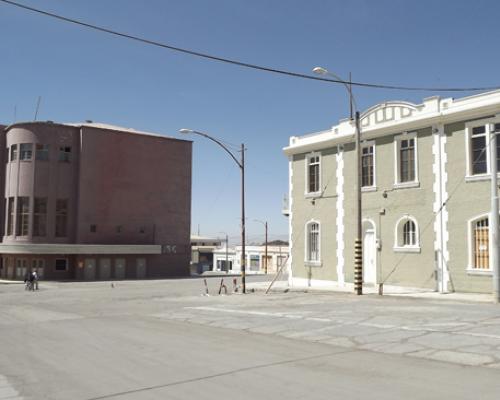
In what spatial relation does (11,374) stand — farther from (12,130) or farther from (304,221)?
(12,130)

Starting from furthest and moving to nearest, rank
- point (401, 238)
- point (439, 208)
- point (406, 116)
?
point (401, 238), point (406, 116), point (439, 208)

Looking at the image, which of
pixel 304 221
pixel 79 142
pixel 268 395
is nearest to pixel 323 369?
pixel 268 395

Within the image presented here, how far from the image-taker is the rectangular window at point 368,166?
28.0m

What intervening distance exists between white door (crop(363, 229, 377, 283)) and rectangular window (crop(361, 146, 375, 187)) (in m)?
2.45

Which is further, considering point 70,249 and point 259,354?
point 70,249

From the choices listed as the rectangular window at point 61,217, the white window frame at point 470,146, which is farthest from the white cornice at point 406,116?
the rectangular window at point 61,217

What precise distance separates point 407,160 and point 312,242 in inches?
313

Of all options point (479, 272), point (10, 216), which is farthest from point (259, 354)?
point (10, 216)

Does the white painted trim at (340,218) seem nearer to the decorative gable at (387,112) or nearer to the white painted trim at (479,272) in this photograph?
the decorative gable at (387,112)

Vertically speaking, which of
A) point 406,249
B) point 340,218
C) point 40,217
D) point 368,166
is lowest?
point 406,249

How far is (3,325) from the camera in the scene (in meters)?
16.7

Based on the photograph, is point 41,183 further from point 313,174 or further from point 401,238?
point 401,238

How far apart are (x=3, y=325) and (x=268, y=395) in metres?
12.0

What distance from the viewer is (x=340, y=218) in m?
29.5
